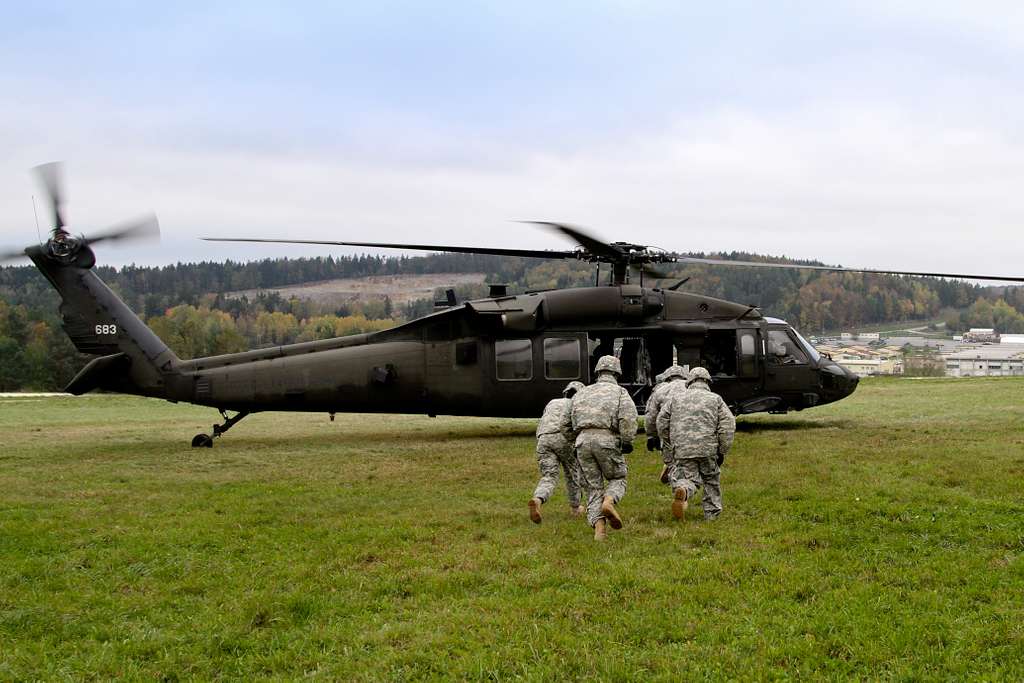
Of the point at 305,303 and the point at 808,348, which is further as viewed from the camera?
the point at 305,303

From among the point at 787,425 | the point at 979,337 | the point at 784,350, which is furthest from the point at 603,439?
the point at 979,337

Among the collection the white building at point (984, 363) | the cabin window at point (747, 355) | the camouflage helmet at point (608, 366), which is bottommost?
the white building at point (984, 363)

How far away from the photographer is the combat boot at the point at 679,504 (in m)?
9.91

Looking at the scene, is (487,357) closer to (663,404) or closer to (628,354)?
(628,354)

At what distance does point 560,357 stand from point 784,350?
504 cm

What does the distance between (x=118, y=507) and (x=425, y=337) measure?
8782 mm

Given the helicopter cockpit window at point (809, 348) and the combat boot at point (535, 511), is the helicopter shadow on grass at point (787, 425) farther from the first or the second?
the combat boot at point (535, 511)

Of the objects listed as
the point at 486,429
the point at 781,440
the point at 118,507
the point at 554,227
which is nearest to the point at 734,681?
the point at 118,507

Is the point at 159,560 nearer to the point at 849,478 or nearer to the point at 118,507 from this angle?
the point at 118,507

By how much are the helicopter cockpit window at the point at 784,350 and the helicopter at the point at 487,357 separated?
0.07ft

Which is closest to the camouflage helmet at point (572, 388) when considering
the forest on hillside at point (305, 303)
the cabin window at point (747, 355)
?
the cabin window at point (747, 355)

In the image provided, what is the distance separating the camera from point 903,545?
8.25m

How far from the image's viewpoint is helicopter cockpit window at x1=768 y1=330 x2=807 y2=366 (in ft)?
62.5

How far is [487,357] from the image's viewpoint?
18.9 meters
